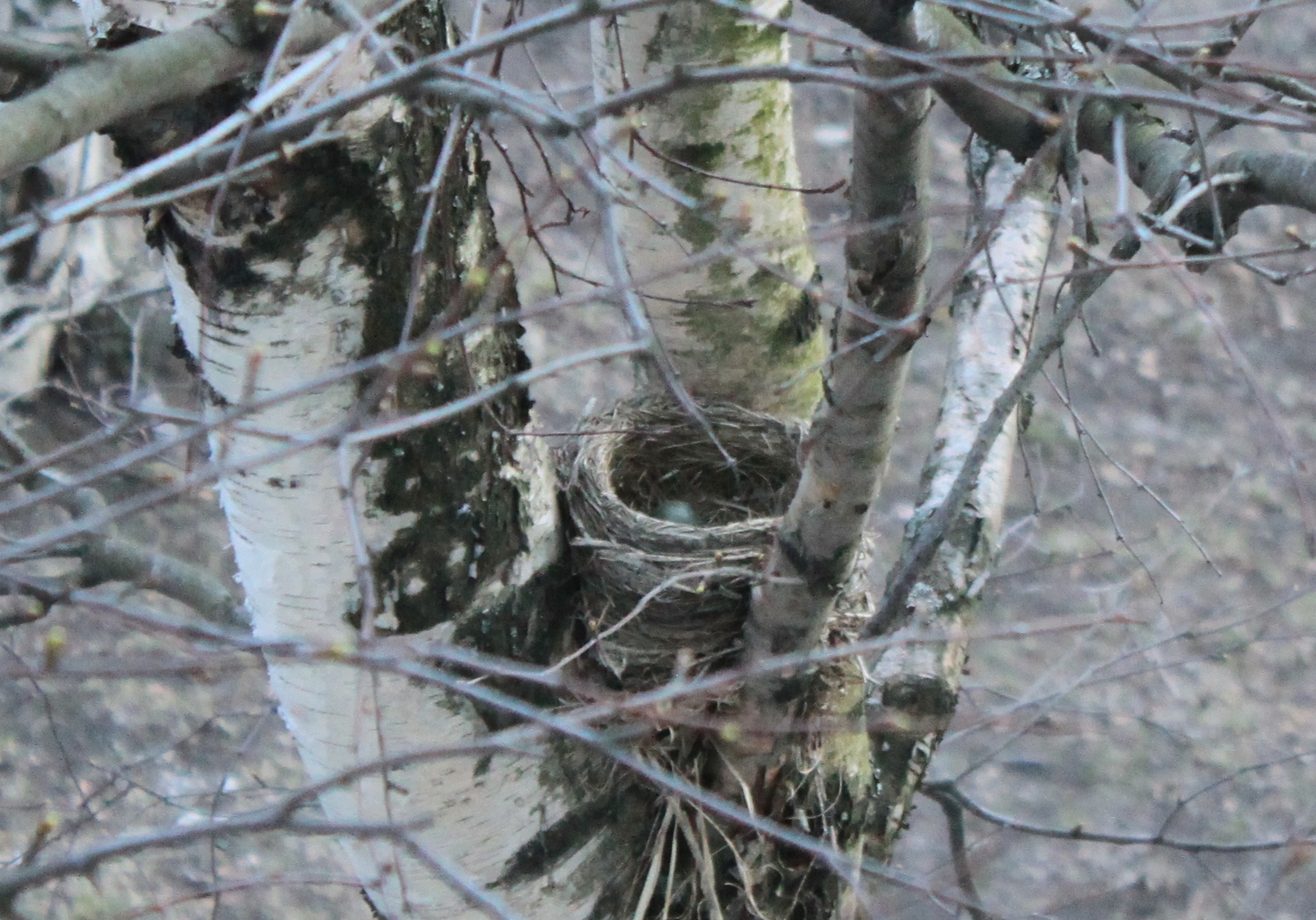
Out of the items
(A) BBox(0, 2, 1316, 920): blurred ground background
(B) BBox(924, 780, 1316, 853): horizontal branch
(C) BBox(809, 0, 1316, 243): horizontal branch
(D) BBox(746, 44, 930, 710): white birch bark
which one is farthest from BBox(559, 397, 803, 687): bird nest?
(A) BBox(0, 2, 1316, 920): blurred ground background

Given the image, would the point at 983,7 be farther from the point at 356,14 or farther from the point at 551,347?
the point at 551,347

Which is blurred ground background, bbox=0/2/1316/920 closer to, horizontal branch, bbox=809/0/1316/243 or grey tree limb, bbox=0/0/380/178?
horizontal branch, bbox=809/0/1316/243

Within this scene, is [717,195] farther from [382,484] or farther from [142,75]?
[142,75]

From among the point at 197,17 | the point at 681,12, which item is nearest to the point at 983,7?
the point at 197,17

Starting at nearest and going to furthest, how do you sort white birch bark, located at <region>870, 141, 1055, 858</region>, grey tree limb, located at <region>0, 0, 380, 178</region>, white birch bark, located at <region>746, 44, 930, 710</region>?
grey tree limb, located at <region>0, 0, 380, 178</region> < white birch bark, located at <region>746, 44, 930, 710</region> < white birch bark, located at <region>870, 141, 1055, 858</region>

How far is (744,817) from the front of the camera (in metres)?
0.88

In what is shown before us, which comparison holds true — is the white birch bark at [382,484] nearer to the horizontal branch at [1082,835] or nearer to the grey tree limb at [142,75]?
the grey tree limb at [142,75]

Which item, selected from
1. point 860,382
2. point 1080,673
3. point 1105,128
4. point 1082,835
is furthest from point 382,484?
point 1080,673

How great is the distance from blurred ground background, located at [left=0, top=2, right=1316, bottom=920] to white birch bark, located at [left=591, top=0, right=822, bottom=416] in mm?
1853

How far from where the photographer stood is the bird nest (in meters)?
1.81

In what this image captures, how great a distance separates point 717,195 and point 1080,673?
2.63m

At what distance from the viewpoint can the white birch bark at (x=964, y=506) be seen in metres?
1.92

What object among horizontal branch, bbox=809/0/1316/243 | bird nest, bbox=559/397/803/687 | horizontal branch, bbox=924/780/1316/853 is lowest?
horizontal branch, bbox=924/780/1316/853

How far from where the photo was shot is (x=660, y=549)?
2.02 m
